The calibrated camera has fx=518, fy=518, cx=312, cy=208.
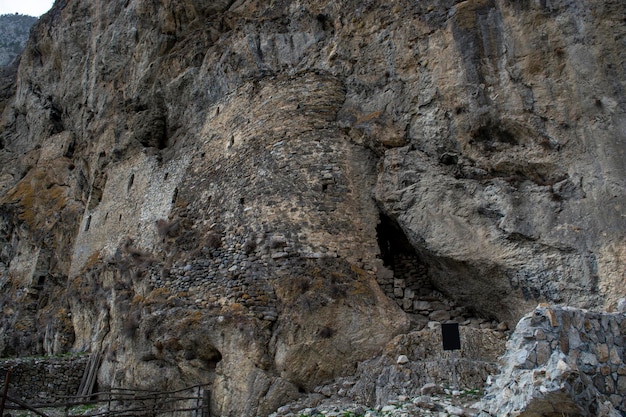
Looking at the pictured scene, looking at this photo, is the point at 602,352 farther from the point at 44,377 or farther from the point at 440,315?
the point at 44,377

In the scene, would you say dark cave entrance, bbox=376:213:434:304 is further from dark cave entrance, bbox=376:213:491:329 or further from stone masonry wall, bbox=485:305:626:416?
stone masonry wall, bbox=485:305:626:416

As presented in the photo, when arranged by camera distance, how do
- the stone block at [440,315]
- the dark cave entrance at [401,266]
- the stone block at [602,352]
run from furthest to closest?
the dark cave entrance at [401,266] → the stone block at [440,315] → the stone block at [602,352]

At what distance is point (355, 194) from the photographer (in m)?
11.9

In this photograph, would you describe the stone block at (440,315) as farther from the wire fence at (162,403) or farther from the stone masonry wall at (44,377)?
the stone masonry wall at (44,377)

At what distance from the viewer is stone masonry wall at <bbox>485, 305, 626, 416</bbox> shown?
17.9ft

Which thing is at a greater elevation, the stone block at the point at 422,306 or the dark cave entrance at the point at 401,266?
the dark cave entrance at the point at 401,266

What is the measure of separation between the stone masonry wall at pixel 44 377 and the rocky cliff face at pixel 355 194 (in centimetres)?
88

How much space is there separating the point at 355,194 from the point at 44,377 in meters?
10.8

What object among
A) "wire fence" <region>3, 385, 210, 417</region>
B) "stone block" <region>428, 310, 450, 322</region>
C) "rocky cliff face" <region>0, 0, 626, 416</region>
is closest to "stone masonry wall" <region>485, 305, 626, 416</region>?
"rocky cliff face" <region>0, 0, 626, 416</region>

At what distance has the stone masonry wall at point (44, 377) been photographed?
48.9ft

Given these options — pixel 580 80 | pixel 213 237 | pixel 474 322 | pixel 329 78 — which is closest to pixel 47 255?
pixel 213 237

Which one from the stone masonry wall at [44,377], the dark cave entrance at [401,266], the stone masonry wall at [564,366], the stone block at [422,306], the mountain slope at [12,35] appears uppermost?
the mountain slope at [12,35]

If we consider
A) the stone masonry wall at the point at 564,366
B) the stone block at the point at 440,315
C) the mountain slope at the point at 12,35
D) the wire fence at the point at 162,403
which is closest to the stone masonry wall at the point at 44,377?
the wire fence at the point at 162,403

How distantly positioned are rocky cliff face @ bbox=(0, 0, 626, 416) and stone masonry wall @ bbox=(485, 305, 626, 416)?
2420 mm
